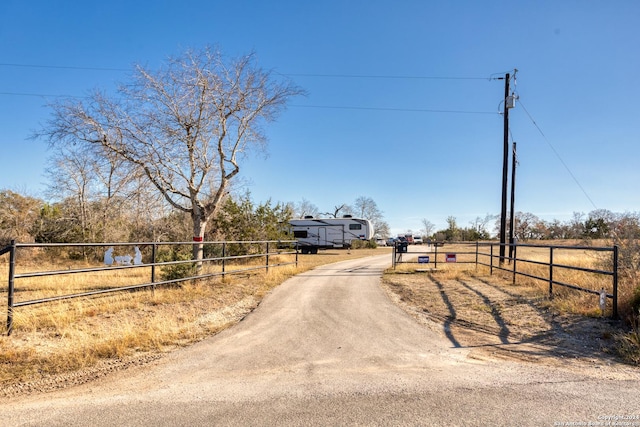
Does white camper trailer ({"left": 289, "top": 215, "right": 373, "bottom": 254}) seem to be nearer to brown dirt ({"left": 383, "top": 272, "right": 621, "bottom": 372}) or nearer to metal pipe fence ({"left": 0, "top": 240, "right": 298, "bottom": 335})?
metal pipe fence ({"left": 0, "top": 240, "right": 298, "bottom": 335})

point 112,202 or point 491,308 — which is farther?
point 112,202

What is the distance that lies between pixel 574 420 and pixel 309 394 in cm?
232

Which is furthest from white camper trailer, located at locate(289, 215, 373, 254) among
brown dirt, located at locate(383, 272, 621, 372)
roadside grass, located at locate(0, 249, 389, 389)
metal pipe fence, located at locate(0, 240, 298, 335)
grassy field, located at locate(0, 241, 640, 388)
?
roadside grass, located at locate(0, 249, 389, 389)

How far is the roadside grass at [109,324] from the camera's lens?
193 inches

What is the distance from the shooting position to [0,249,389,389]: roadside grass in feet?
16.0

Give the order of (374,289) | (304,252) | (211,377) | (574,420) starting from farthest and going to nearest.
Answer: (304,252)
(374,289)
(211,377)
(574,420)

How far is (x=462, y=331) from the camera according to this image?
6785 millimetres

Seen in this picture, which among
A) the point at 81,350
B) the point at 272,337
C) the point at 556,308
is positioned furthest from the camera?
the point at 556,308

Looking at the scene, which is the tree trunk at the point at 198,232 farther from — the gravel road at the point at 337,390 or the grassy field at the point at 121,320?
the gravel road at the point at 337,390

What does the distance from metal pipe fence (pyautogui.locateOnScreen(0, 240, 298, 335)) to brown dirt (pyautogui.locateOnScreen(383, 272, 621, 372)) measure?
17.6ft

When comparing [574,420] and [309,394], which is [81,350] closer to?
[309,394]

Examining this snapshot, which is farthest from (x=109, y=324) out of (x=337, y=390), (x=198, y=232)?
(x=198, y=232)

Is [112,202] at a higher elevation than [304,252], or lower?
higher

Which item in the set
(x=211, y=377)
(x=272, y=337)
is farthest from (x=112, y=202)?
(x=211, y=377)
